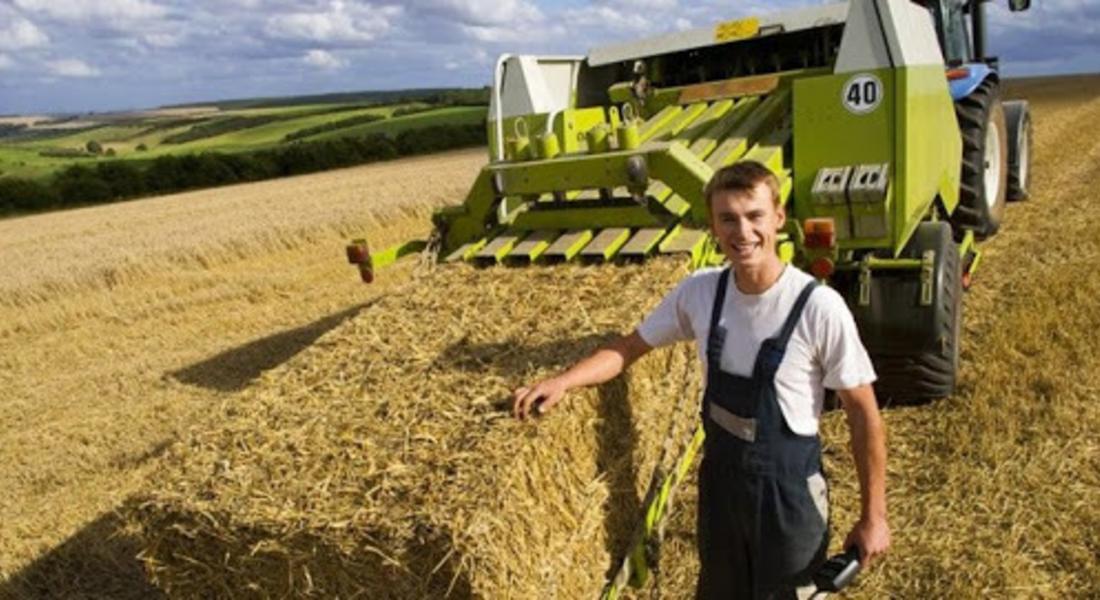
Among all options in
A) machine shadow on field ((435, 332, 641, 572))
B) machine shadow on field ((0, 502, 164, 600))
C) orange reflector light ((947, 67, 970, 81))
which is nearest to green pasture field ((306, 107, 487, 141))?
orange reflector light ((947, 67, 970, 81))

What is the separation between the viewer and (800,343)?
7.75 feet

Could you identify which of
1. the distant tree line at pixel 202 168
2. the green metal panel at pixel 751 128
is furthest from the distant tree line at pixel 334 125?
the green metal panel at pixel 751 128

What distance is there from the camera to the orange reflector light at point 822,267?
13.3ft

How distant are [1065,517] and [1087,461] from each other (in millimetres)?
553

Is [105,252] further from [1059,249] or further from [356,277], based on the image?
[1059,249]

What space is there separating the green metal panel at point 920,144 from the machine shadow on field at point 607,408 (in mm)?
1998

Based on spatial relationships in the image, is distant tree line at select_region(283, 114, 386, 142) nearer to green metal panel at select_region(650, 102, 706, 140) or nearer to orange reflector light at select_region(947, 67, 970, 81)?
orange reflector light at select_region(947, 67, 970, 81)

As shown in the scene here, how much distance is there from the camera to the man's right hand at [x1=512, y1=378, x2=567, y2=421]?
9.16 feet

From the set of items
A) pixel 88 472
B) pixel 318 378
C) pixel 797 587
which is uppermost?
pixel 318 378

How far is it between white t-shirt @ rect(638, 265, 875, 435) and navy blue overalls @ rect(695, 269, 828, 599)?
0.8 inches

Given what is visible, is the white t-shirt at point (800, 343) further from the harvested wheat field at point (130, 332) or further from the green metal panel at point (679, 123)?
the green metal panel at point (679, 123)

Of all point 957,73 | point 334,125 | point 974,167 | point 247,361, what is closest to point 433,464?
point 974,167

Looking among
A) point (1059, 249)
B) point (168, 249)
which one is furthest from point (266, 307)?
point (1059, 249)

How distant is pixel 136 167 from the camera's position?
1054 inches
